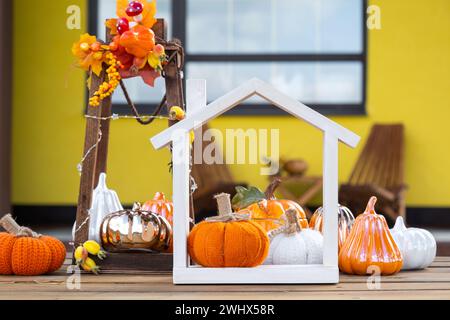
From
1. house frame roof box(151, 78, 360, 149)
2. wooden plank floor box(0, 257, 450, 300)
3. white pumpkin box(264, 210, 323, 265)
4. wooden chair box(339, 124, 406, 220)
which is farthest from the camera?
wooden chair box(339, 124, 406, 220)

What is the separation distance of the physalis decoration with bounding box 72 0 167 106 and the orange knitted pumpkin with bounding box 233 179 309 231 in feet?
1.22

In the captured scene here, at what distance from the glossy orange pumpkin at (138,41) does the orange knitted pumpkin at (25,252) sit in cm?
49

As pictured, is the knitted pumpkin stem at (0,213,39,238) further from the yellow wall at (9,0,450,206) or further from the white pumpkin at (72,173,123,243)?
the yellow wall at (9,0,450,206)

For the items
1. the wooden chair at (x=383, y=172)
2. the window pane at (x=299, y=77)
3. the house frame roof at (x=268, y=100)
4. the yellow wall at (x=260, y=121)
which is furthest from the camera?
the window pane at (x=299, y=77)

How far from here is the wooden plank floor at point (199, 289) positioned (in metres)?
1.67

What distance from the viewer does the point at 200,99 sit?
1.99m

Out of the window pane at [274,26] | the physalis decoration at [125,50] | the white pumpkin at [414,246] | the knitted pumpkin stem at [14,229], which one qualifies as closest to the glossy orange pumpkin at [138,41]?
the physalis decoration at [125,50]

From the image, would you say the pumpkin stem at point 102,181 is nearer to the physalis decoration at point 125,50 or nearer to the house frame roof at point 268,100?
the physalis decoration at point 125,50

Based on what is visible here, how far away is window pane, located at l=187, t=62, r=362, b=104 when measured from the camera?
6777 mm

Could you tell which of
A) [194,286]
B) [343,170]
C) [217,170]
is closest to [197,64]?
[217,170]

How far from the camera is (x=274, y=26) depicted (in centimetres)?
689

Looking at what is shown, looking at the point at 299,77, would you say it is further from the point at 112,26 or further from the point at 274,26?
the point at 112,26

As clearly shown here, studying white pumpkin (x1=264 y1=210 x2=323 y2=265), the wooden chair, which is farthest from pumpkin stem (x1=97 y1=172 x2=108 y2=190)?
the wooden chair

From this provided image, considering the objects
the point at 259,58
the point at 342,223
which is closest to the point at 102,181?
the point at 342,223
